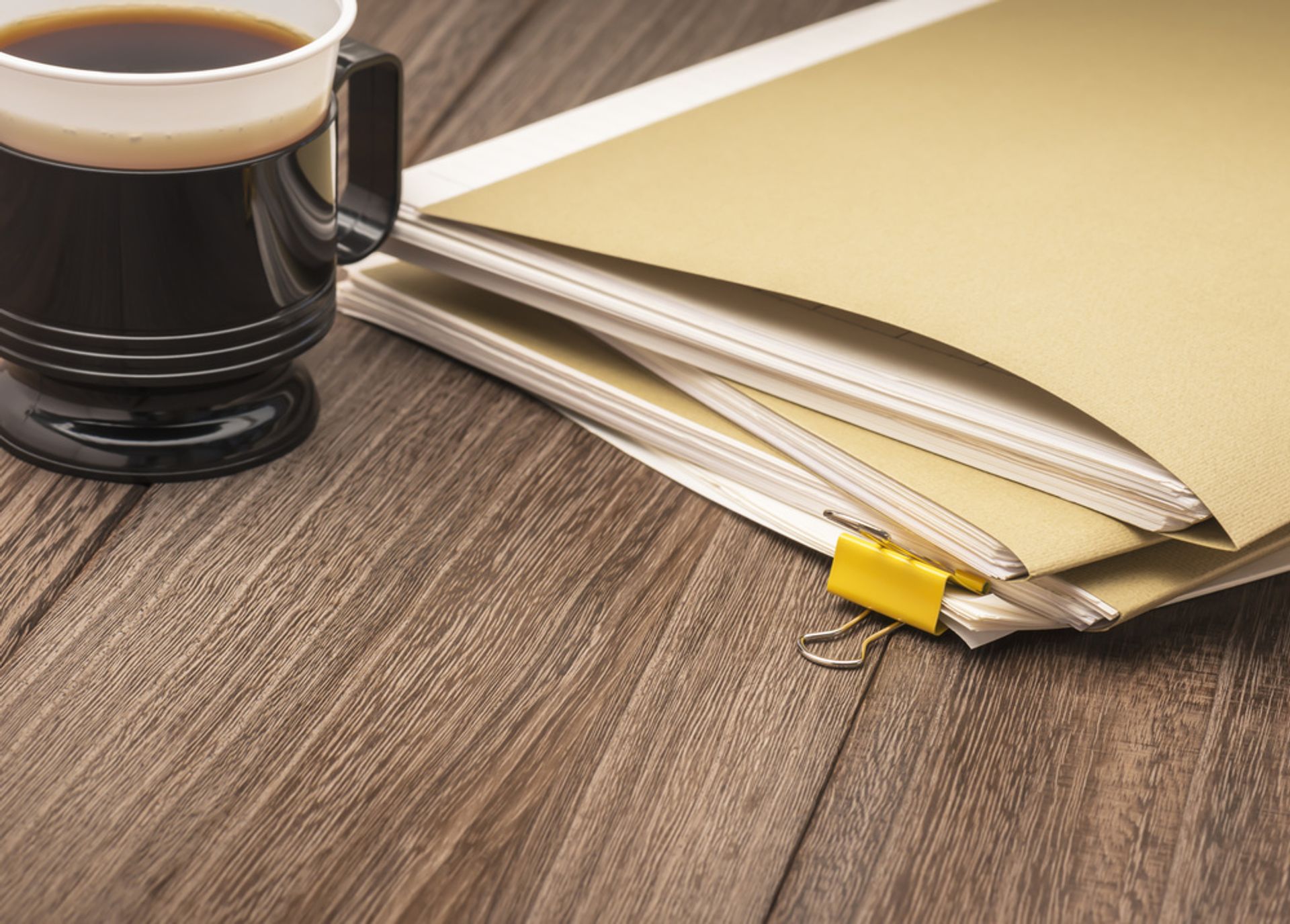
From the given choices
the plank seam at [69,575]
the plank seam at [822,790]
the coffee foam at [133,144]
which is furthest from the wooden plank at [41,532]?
the plank seam at [822,790]

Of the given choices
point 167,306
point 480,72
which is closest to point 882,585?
point 167,306

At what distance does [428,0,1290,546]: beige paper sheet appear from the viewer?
24.6 inches

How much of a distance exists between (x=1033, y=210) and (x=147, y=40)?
1.48 feet

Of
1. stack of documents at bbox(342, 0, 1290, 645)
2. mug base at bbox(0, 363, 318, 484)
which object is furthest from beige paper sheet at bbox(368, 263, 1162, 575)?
mug base at bbox(0, 363, 318, 484)

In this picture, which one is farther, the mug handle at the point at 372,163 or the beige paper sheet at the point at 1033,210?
the mug handle at the point at 372,163

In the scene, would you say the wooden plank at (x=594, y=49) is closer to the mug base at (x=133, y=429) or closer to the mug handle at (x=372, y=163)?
the mug handle at (x=372, y=163)

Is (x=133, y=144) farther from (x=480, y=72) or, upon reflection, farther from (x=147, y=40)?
(x=480, y=72)

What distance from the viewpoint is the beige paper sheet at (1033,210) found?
0.62 meters

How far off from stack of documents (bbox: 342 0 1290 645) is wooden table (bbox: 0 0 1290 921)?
0.04 m

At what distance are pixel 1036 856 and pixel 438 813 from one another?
0.22 m

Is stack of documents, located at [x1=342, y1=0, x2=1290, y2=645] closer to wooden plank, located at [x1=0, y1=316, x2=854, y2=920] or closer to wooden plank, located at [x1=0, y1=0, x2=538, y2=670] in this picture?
wooden plank, located at [x1=0, y1=316, x2=854, y2=920]

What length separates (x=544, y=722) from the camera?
0.57 meters

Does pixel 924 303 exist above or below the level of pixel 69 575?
above

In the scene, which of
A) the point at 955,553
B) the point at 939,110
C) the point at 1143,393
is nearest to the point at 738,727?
the point at 955,553
